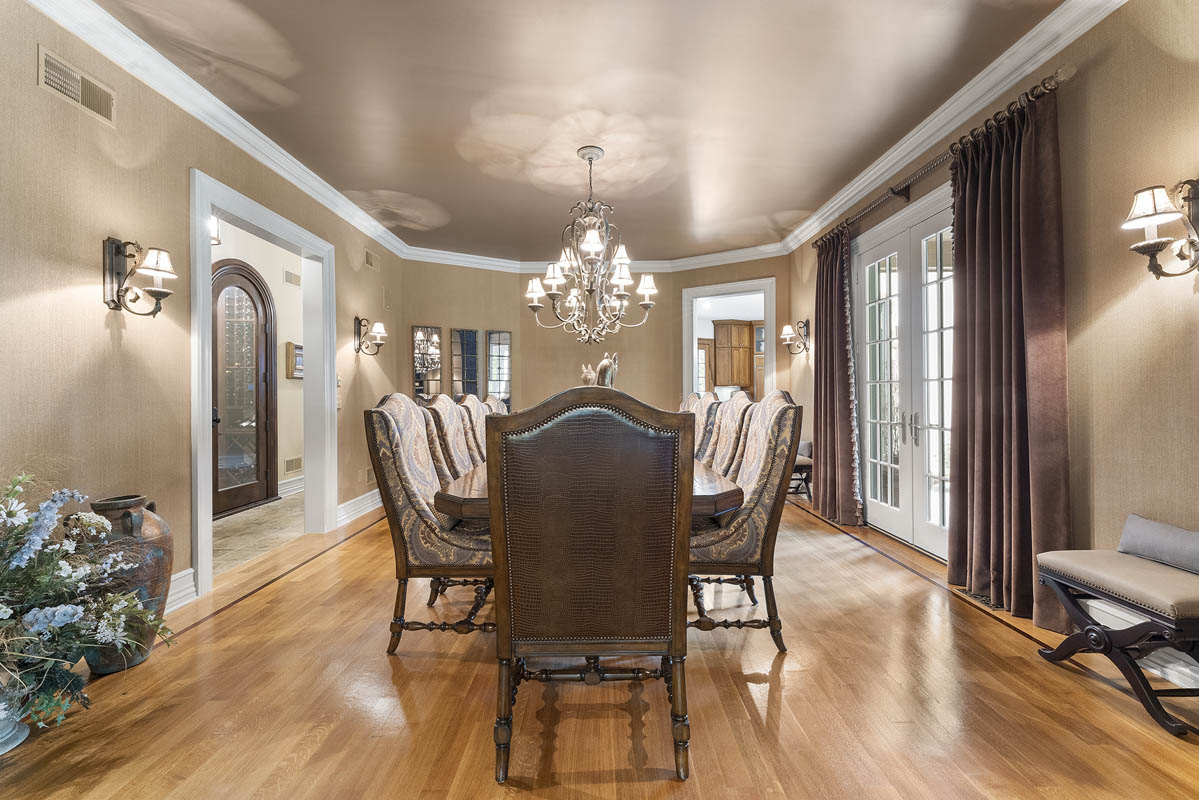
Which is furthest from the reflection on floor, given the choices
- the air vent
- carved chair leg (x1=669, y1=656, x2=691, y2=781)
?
carved chair leg (x1=669, y1=656, x2=691, y2=781)

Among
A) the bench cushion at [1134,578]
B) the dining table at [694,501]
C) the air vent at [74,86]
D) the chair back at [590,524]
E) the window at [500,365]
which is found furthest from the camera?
the window at [500,365]

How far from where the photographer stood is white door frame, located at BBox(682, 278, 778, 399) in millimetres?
6770

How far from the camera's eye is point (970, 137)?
3324 mm

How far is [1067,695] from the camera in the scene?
7.05 ft

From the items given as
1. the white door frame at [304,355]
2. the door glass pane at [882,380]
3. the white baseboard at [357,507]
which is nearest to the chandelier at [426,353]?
the white baseboard at [357,507]

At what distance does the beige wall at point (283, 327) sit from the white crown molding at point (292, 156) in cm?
155

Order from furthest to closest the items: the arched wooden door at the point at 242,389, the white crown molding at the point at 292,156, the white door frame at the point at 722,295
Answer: the white door frame at the point at 722,295 < the arched wooden door at the point at 242,389 < the white crown molding at the point at 292,156

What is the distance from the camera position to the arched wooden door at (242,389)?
5.87 metres

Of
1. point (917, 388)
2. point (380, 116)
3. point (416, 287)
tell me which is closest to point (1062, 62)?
point (917, 388)

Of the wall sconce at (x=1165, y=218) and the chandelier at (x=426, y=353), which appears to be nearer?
the wall sconce at (x=1165, y=218)

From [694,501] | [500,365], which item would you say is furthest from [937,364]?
[500,365]

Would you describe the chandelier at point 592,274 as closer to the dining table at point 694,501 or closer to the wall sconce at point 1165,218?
the dining table at point 694,501

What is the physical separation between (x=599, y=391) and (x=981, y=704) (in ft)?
5.74

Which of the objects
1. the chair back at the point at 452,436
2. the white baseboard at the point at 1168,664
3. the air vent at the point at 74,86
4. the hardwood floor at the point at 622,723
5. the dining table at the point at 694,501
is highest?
the air vent at the point at 74,86
